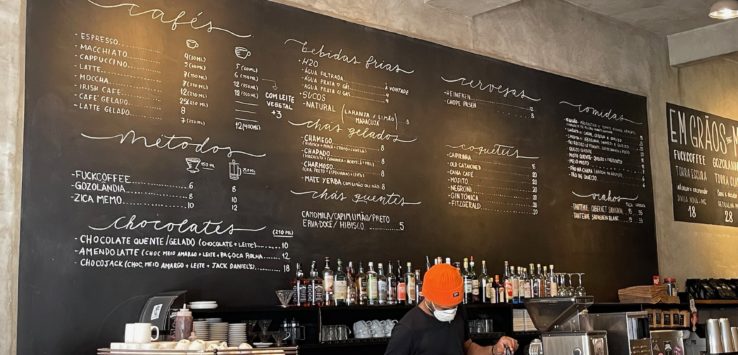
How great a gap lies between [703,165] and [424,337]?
5.29 meters

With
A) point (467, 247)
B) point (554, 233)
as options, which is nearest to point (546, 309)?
point (467, 247)

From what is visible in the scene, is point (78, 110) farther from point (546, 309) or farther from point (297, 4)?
point (546, 309)

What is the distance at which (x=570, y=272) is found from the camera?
703cm

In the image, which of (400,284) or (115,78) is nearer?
(115,78)

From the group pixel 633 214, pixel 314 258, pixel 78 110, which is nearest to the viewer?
pixel 78 110

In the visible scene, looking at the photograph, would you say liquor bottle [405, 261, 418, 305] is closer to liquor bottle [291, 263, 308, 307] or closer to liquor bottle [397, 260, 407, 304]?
liquor bottle [397, 260, 407, 304]

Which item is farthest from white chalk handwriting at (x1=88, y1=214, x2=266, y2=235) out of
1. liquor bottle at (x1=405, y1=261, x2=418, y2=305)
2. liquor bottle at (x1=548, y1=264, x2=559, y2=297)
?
liquor bottle at (x1=548, y1=264, x2=559, y2=297)

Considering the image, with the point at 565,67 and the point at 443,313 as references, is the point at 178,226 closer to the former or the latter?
the point at 443,313

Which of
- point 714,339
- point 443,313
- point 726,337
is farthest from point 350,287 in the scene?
point 726,337

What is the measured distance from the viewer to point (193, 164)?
15.8ft

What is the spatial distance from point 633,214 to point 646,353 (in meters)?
1.78

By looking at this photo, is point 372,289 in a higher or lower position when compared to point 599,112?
lower

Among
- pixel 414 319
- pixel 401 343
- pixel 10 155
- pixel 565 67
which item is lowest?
pixel 401 343

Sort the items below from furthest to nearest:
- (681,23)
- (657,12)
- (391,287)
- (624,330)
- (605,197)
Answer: (681,23), (657,12), (605,197), (624,330), (391,287)
